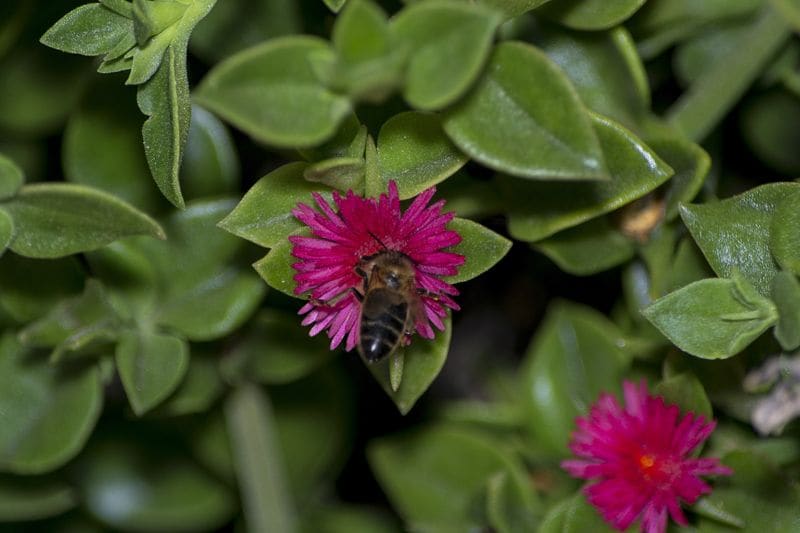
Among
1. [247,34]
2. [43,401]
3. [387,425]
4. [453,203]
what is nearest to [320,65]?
[453,203]

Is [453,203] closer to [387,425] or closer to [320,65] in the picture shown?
[320,65]

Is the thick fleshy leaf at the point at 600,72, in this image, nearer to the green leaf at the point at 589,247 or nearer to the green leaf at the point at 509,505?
the green leaf at the point at 589,247

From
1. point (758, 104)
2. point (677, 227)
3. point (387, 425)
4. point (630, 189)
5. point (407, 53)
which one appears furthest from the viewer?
point (387, 425)

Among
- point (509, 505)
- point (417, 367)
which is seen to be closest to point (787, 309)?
point (417, 367)

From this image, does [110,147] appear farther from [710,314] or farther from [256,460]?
[710,314]

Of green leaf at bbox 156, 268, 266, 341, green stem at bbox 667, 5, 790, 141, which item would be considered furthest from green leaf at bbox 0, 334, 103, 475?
green stem at bbox 667, 5, 790, 141

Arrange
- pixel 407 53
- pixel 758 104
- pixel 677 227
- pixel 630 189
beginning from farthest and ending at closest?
1. pixel 758 104
2. pixel 677 227
3. pixel 630 189
4. pixel 407 53
